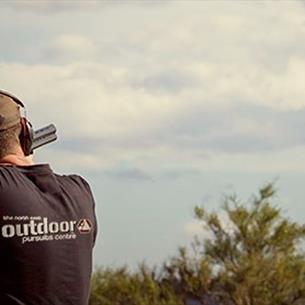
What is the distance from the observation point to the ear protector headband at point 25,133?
14.9ft

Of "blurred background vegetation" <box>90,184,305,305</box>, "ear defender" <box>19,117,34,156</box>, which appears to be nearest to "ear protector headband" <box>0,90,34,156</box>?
"ear defender" <box>19,117,34,156</box>

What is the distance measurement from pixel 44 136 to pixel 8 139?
36 cm

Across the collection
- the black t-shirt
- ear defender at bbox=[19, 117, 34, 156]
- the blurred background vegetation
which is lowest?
the black t-shirt

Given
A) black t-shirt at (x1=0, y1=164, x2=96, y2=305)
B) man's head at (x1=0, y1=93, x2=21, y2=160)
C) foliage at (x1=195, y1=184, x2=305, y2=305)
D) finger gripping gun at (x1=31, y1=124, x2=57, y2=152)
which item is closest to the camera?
black t-shirt at (x1=0, y1=164, x2=96, y2=305)

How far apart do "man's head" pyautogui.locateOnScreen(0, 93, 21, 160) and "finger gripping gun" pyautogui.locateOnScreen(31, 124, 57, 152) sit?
171 millimetres

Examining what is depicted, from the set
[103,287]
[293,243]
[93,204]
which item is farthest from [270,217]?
[93,204]

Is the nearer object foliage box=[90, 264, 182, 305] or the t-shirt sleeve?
the t-shirt sleeve

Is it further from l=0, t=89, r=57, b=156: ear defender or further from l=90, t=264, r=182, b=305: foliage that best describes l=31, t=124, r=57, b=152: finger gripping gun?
l=90, t=264, r=182, b=305: foliage

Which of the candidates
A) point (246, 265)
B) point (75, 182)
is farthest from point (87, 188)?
point (246, 265)

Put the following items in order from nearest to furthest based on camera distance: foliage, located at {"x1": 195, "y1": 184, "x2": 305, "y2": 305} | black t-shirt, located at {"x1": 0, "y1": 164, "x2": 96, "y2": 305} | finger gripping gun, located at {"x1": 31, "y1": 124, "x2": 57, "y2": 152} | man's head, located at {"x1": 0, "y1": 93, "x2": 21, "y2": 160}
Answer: black t-shirt, located at {"x1": 0, "y1": 164, "x2": 96, "y2": 305} → man's head, located at {"x1": 0, "y1": 93, "x2": 21, "y2": 160} → finger gripping gun, located at {"x1": 31, "y1": 124, "x2": 57, "y2": 152} → foliage, located at {"x1": 195, "y1": 184, "x2": 305, "y2": 305}

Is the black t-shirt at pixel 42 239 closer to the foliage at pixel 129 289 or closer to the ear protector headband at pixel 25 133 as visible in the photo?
the ear protector headband at pixel 25 133

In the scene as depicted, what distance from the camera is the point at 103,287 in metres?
40.2

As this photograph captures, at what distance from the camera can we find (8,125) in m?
4.49

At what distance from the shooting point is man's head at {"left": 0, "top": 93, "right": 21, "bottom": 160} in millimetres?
4488
